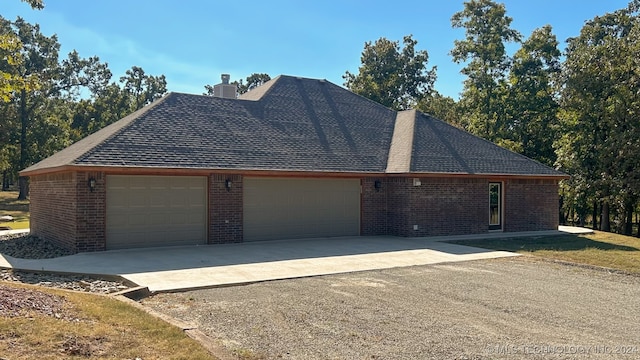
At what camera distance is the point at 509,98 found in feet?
103

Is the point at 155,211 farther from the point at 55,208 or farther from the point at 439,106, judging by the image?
the point at 439,106

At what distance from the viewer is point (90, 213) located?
1237cm

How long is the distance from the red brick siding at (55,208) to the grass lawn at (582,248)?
11297 millimetres

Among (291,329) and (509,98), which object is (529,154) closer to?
(509,98)

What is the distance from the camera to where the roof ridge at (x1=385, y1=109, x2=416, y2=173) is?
55.5 ft

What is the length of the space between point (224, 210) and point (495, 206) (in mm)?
10560

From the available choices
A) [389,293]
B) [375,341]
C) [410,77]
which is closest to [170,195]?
[389,293]

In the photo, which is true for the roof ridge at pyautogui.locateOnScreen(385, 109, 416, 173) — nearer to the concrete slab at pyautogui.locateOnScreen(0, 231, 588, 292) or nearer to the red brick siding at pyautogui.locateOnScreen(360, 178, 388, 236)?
the red brick siding at pyautogui.locateOnScreen(360, 178, 388, 236)

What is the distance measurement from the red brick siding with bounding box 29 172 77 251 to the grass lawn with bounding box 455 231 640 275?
445 inches

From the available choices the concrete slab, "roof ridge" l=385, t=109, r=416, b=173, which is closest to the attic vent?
"roof ridge" l=385, t=109, r=416, b=173

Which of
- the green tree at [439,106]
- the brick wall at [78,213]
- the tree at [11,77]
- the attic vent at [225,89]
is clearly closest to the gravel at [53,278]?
the brick wall at [78,213]

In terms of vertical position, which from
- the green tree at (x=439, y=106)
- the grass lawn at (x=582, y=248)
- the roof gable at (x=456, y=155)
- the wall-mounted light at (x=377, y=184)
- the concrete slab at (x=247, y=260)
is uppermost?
the green tree at (x=439, y=106)

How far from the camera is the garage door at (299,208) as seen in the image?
15.0 metres

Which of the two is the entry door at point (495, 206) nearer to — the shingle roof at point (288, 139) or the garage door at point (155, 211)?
the shingle roof at point (288, 139)
